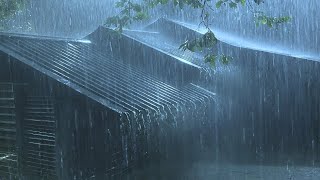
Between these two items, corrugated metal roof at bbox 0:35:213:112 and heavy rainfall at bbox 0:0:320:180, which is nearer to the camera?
corrugated metal roof at bbox 0:35:213:112

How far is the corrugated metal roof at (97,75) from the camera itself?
8336 millimetres

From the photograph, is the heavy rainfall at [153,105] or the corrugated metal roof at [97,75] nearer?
the corrugated metal roof at [97,75]

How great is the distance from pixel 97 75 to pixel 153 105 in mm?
1666

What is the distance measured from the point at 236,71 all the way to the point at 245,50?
118 cm

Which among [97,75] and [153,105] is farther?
[97,75]

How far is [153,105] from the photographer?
916 cm

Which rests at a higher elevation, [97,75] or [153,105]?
[97,75]

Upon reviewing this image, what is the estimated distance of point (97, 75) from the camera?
9711 millimetres

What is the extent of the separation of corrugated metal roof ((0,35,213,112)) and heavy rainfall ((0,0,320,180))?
0.05 metres

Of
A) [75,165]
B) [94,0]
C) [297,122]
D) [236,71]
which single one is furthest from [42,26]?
[75,165]

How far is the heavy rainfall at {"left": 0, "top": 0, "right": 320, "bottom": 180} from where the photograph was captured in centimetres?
862

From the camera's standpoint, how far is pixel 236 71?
16.1 meters

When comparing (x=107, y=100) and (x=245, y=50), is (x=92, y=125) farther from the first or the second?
(x=245, y=50)

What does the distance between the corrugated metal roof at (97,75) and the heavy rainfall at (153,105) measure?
0.17 ft
